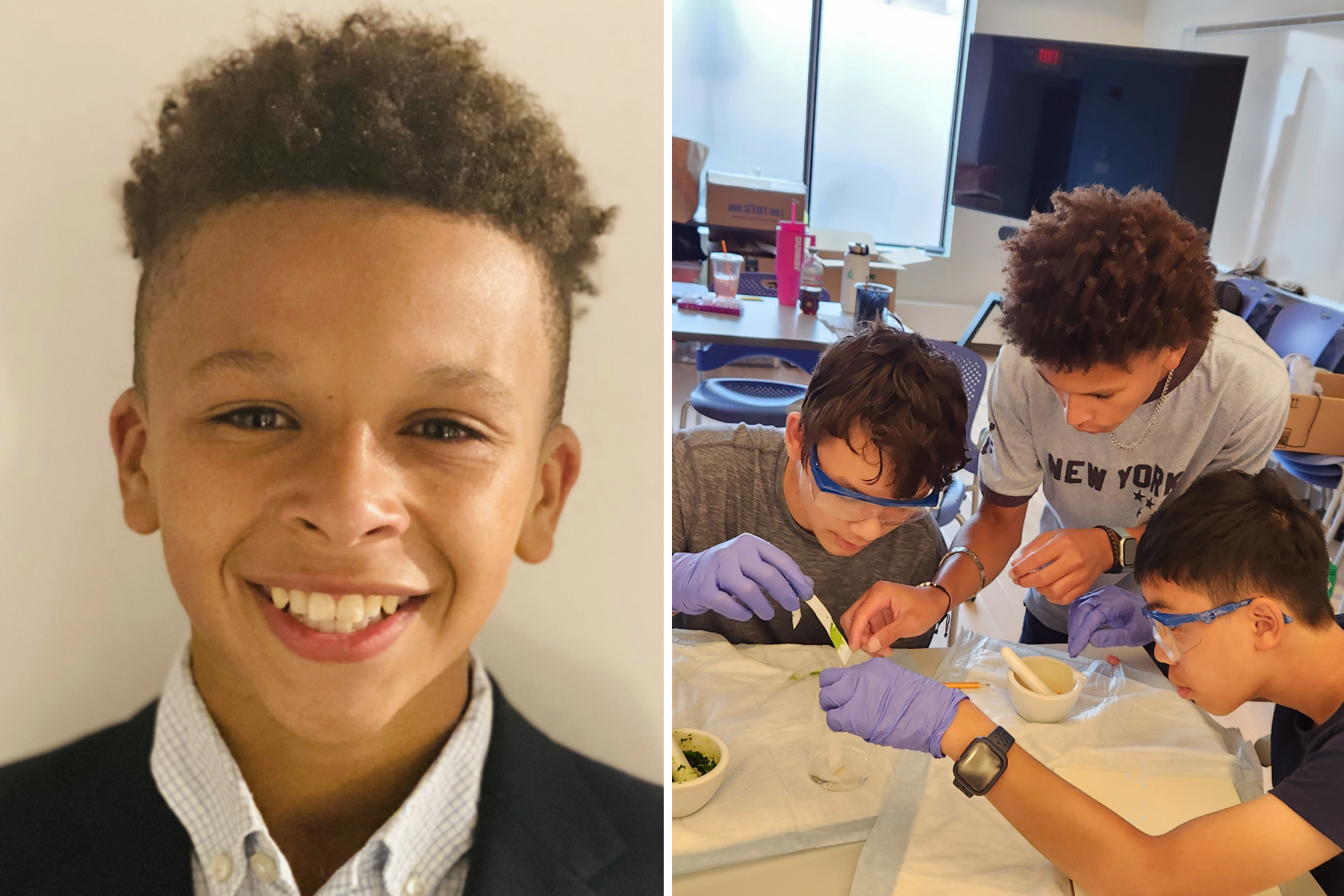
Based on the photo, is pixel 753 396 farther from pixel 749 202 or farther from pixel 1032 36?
pixel 1032 36

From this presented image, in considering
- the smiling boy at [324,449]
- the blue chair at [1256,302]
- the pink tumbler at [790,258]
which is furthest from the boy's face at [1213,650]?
the blue chair at [1256,302]

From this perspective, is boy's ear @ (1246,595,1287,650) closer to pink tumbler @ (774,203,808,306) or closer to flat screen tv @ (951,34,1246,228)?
pink tumbler @ (774,203,808,306)

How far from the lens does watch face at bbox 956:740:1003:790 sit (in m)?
0.95

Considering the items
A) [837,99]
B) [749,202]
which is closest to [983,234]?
[837,99]

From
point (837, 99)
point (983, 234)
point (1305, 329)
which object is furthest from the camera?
point (983, 234)

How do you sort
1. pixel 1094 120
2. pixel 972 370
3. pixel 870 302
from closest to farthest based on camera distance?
pixel 972 370 < pixel 870 302 < pixel 1094 120

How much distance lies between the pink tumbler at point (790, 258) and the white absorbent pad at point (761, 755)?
2.12 meters

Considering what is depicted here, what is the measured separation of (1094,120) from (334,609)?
172 inches

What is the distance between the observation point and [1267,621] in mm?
1017

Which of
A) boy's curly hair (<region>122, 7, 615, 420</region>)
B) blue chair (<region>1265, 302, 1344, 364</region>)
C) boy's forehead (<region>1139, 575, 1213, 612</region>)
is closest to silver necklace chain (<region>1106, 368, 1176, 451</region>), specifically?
boy's forehead (<region>1139, 575, 1213, 612</region>)

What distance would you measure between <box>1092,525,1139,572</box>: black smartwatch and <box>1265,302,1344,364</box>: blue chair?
226 cm

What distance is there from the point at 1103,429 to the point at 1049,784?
541 millimetres

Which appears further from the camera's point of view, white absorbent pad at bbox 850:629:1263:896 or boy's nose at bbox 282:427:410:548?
white absorbent pad at bbox 850:629:1263:896

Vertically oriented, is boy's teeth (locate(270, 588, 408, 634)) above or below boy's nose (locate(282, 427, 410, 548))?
below
